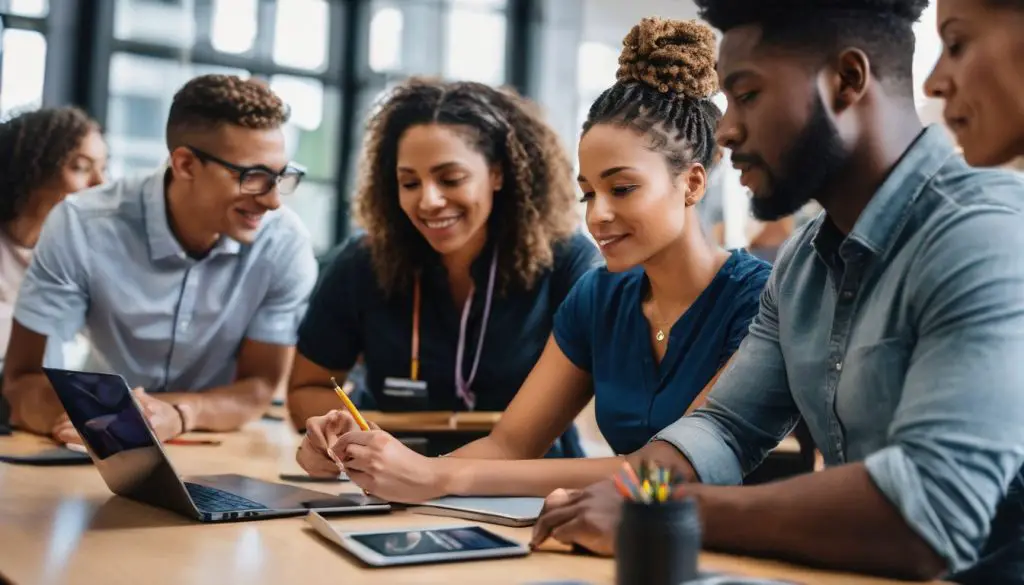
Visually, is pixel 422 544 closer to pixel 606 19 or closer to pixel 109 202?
pixel 109 202

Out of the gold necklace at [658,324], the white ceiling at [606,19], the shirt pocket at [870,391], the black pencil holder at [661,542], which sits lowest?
the gold necklace at [658,324]

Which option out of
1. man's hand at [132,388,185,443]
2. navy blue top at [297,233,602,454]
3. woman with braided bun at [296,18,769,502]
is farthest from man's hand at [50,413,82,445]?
woman with braided bun at [296,18,769,502]

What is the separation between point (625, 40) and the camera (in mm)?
1966

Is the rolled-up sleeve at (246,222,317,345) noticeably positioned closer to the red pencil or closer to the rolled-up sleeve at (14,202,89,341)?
the rolled-up sleeve at (14,202,89,341)

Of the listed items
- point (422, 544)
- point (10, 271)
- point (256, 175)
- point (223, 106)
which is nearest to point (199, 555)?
point (422, 544)

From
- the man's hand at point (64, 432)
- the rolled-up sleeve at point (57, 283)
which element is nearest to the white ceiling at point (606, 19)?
the rolled-up sleeve at point (57, 283)

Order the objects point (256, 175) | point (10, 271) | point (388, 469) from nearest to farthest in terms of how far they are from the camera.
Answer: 1. point (388, 469)
2. point (256, 175)
3. point (10, 271)

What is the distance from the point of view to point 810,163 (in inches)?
50.2

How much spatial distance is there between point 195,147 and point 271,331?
0.52 metres

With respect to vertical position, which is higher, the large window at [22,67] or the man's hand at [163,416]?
the large window at [22,67]

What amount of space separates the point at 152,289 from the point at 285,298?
0.34 metres

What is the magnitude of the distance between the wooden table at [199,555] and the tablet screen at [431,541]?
0.04 m

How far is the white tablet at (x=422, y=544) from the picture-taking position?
3.89ft

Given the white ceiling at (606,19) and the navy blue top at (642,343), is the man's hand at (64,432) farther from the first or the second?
the white ceiling at (606,19)
